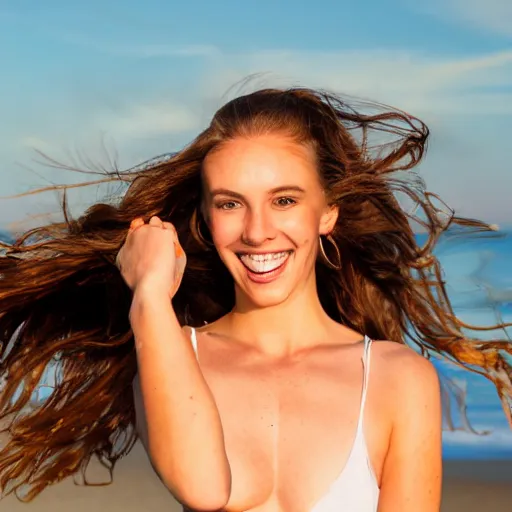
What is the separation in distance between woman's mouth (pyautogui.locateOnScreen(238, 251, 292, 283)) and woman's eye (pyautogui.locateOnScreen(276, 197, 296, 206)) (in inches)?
6.3

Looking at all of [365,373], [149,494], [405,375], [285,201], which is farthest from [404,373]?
[149,494]

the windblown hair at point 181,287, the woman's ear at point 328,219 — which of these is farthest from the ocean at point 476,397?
the woman's ear at point 328,219

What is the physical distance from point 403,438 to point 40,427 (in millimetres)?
1560

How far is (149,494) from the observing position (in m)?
8.77

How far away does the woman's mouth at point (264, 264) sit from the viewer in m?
4.32

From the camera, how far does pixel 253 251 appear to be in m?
4.29

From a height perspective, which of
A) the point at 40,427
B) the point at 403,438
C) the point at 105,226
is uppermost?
the point at 105,226

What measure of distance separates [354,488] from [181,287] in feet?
4.31

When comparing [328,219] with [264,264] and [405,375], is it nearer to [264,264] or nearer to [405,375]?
[264,264]

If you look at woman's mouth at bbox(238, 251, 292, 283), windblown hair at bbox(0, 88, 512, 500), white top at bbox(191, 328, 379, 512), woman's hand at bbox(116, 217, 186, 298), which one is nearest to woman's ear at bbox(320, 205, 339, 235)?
windblown hair at bbox(0, 88, 512, 500)

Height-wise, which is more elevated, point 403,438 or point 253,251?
point 253,251

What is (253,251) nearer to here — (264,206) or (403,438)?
(264,206)

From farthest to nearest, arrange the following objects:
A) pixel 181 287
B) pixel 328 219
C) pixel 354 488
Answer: pixel 181 287 < pixel 328 219 < pixel 354 488

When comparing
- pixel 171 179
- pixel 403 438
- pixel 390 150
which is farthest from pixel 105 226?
pixel 403 438
